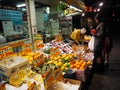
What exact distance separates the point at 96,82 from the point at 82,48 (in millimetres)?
1037

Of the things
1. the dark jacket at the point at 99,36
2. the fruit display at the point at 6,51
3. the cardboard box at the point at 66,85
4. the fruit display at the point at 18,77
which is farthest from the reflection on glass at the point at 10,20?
the dark jacket at the point at 99,36

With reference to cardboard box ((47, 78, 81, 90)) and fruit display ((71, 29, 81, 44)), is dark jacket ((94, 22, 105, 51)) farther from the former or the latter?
cardboard box ((47, 78, 81, 90))

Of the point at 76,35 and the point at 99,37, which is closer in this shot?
the point at 99,37

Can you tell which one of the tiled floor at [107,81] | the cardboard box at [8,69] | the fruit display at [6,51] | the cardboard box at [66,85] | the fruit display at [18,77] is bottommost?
the tiled floor at [107,81]

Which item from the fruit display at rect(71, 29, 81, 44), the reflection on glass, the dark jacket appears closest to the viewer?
the reflection on glass

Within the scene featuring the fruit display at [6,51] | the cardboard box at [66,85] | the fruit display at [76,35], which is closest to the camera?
the cardboard box at [66,85]

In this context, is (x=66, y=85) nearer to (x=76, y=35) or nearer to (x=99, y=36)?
(x=99, y=36)

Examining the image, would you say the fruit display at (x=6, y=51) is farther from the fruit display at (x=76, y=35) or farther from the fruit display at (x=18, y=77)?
the fruit display at (x=76, y=35)

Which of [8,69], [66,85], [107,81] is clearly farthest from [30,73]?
[107,81]

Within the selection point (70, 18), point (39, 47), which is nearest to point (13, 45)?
point (39, 47)

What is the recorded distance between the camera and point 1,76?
139 centimetres

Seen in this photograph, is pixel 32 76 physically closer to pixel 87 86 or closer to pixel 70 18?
pixel 87 86

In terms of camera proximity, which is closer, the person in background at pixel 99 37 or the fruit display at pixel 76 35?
the person in background at pixel 99 37

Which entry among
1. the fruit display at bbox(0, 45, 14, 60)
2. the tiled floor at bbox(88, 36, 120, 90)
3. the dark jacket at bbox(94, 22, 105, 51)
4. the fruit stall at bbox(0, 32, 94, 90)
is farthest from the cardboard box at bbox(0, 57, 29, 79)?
the dark jacket at bbox(94, 22, 105, 51)
